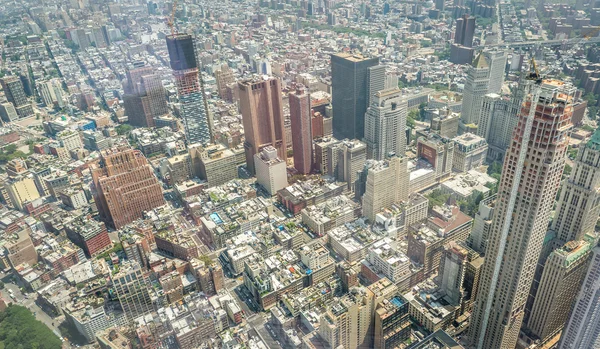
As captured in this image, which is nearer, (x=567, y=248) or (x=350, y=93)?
(x=567, y=248)

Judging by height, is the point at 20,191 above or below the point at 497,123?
below

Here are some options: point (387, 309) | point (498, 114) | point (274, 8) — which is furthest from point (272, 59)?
point (387, 309)

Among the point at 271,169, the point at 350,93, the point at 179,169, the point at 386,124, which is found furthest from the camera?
the point at 350,93

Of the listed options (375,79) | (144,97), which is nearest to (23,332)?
(144,97)

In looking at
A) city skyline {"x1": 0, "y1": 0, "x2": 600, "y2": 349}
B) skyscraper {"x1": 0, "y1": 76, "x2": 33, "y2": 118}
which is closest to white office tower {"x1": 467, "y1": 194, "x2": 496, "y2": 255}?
city skyline {"x1": 0, "y1": 0, "x2": 600, "y2": 349}

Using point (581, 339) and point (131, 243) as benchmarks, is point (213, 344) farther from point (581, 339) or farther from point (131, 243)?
point (581, 339)

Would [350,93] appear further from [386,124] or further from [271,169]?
[271,169]
